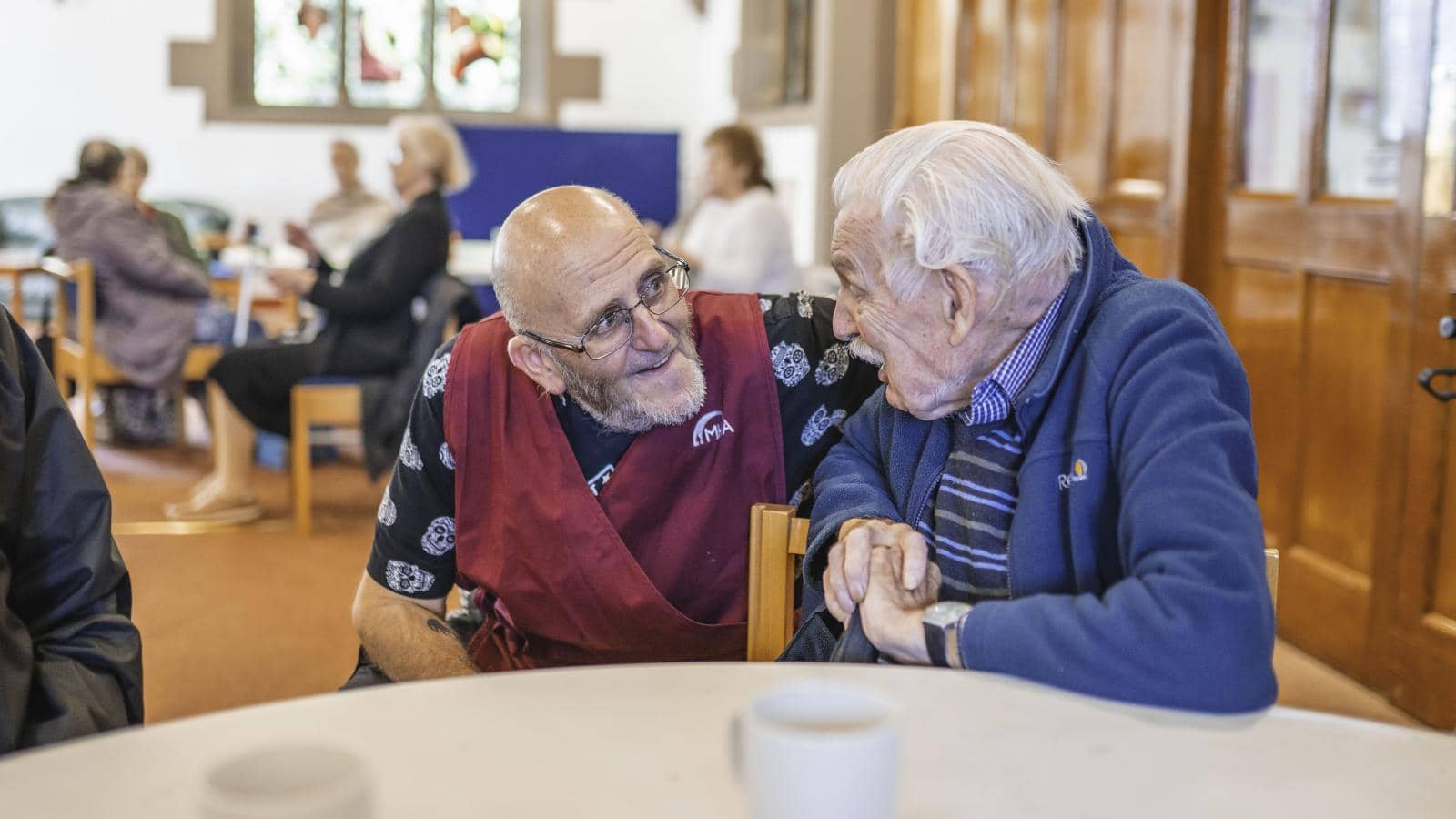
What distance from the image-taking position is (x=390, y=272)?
4547 millimetres

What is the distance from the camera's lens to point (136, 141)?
9.46 meters

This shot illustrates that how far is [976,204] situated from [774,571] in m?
0.43

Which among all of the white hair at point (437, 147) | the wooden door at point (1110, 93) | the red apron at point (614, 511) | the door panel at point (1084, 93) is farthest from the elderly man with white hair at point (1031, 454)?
the white hair at point (437, 147)

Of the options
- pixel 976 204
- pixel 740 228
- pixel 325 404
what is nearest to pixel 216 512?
pixel 325 404

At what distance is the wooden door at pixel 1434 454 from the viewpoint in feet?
8.91

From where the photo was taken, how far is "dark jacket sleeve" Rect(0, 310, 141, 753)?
1.37 metres

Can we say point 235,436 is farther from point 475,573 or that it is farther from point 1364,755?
point 1364,755

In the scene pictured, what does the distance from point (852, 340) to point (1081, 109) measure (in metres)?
2.99

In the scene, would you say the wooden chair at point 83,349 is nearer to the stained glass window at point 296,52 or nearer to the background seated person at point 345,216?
the background seated person at point 345,216

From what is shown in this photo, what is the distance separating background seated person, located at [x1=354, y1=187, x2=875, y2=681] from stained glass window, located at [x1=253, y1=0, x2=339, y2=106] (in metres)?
8.77

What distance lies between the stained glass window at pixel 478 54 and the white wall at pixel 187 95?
486mm

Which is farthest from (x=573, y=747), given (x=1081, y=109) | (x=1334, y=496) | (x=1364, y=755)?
(x=1081, y=109)

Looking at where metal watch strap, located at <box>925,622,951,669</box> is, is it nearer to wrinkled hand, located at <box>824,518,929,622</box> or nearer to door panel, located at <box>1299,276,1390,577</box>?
wrinkled hand, located at <box>824,518,929,622</box>

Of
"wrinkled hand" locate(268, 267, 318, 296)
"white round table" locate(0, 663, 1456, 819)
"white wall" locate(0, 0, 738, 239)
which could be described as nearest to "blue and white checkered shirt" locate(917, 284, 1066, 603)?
"white round table" locate(0, 663, 1456, 819)
